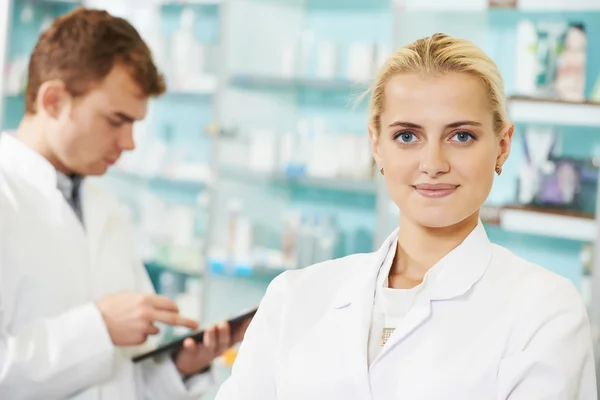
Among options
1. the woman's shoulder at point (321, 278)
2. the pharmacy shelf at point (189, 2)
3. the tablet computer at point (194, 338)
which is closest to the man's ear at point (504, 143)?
the woman's shoulder at point (321, 278)

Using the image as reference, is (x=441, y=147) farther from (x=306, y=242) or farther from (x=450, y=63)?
(x=306, y=242)

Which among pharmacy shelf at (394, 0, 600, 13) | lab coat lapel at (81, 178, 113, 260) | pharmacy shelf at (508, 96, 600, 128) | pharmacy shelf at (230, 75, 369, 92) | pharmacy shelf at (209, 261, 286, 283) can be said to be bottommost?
pharmacy shelf at (209, 261, 286, 283)

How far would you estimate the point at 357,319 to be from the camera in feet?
3.50

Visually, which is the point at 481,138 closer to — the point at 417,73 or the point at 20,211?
the point at 417,73

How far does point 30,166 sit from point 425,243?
1.09 metres

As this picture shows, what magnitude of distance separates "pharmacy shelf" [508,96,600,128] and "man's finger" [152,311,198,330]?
5.48ft

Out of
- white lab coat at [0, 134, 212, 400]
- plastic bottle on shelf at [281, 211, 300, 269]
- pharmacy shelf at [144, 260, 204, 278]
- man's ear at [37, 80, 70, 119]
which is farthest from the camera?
pharmacy shelf at [144, 260, 204, 278]

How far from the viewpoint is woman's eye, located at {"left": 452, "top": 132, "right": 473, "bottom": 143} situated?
1013mm

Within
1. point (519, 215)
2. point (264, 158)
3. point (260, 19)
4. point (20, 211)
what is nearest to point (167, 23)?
point (260, 19)

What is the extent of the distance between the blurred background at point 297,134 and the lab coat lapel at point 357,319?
1782mm

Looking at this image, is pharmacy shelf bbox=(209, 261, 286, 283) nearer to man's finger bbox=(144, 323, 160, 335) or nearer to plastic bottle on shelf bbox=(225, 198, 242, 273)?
plastic bottle on shelf bbox=(225, 198, 242, 273)

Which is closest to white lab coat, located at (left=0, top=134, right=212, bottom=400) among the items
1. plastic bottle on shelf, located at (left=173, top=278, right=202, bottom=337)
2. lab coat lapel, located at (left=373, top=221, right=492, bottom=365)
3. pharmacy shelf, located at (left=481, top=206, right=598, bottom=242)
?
lab coat lapel, located at (left=373, top=221, right=492, bottom=365)

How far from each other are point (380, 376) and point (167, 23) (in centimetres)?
372

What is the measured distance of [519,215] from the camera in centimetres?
288
